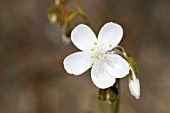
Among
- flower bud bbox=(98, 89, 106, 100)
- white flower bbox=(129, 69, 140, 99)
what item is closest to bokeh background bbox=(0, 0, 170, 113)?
flower bud bbox=(98, 89, 106, 100)

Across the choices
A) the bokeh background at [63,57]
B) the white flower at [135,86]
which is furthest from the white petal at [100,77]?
the bokeh background at [63,57]

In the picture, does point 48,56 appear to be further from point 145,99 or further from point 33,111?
point 145,99

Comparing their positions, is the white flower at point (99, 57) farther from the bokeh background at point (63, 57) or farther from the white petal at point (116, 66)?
the bokeh background at point (63, 57)

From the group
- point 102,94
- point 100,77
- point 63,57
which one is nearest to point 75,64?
point 100,77

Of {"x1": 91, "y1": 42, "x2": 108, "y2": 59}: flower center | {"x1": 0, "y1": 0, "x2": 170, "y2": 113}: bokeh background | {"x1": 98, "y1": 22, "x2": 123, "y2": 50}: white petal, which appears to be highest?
{"x1": 98, "y1": 22, "x2": 123, "y2": 50}: white petal

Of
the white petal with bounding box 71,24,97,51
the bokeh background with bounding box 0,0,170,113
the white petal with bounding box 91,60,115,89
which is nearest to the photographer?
the white petal with bounding box 91,60,115,89

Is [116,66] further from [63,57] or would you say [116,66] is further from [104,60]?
[63,57]

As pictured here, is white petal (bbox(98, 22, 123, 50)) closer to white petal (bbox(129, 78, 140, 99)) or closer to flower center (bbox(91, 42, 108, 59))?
flower center (bbox(91, 42, 108, 59))
